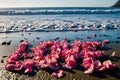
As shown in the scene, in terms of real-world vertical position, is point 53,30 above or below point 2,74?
below

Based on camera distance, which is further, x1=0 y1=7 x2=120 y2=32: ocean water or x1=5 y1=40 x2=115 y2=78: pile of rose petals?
x1=0 y1=7 x2=120 y2=32: ocean water

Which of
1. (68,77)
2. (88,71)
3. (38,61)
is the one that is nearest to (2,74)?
(38,61)

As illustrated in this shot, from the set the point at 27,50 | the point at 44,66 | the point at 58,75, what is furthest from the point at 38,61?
the point at 27,50

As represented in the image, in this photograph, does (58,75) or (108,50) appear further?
(108,50)

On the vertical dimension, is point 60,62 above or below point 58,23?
above

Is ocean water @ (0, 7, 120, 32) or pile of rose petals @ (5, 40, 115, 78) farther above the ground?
pile of rose petals @ (5, 40, 115, 78)

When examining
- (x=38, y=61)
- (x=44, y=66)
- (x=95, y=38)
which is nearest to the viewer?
(x=44, y=66)

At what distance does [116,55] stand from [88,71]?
2312 mm

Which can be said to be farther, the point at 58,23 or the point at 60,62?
the point at 58,23

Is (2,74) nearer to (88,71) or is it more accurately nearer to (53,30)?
(88,71)

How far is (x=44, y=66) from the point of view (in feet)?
25.7

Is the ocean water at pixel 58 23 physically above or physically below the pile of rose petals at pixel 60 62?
below

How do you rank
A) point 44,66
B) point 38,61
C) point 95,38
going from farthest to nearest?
point 95,38 → point 38,61 → point 44,66

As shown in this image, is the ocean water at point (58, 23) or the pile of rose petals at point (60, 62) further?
the ocean water at point (58, 23)
